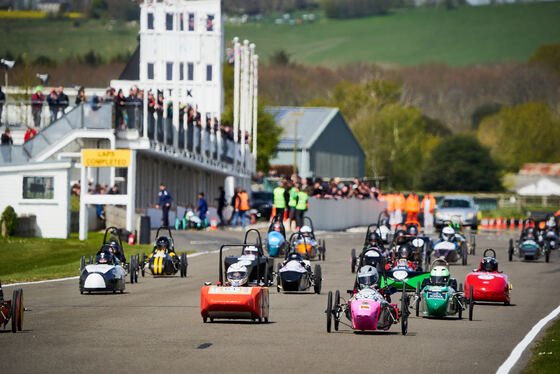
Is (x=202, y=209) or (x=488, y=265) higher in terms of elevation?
(x=202, y=209)

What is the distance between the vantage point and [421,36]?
184m

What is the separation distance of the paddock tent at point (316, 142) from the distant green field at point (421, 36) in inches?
2196

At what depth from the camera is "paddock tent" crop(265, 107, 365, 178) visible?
11019cm

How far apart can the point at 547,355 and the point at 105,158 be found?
95.7 feet

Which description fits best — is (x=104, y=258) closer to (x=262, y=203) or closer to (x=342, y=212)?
(x=342, y=212)

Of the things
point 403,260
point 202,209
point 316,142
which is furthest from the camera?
point 316,142

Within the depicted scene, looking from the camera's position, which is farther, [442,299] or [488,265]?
[488,265]

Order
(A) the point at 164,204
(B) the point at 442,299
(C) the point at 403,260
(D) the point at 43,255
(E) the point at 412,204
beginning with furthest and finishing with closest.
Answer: (E) the point at 412,204 < (A) the point at 164,204 < (D) the point at 43,255 < (C) the point at 403,260 < (B) the point at 442,299


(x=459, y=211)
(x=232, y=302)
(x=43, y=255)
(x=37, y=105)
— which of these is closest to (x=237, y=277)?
(x=232, y=302)

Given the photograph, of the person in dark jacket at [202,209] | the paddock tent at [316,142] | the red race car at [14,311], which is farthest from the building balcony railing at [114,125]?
the paddock tent at [316,142]

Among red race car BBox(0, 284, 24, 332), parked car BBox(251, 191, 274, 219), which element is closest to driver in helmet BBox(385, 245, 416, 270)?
red race car BBox(0, 284, 24, 332)

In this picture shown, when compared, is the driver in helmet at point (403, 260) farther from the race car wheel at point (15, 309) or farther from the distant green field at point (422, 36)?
the distant green field at point (422, 36)

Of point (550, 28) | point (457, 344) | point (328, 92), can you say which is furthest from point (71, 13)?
point (550, 28)

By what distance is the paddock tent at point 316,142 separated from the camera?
110188mm
